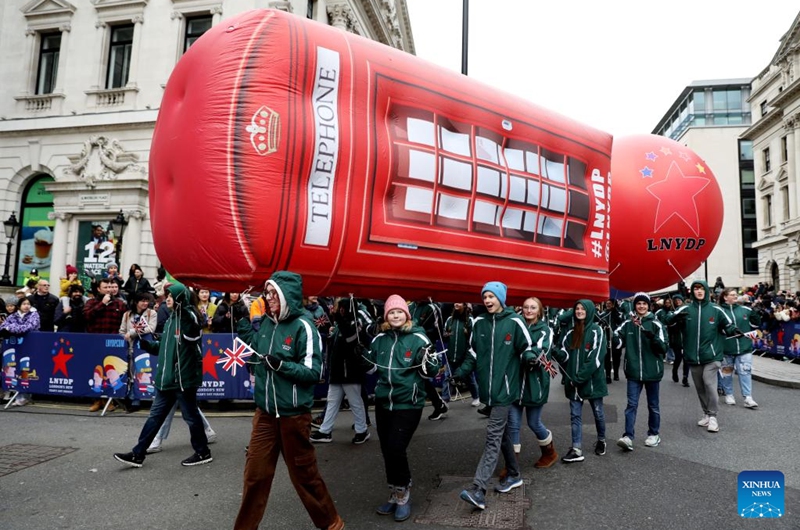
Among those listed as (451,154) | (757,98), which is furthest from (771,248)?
(451,154)

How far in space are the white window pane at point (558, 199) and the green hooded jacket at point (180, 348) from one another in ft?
13.1

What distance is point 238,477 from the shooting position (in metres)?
5.36

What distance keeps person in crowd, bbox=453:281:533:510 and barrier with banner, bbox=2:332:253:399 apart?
188 inches

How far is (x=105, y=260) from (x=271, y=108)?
16.4m

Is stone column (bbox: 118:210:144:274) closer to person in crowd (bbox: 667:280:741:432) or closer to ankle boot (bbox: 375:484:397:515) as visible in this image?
ankle boot (bbox: 375:484:397:515)

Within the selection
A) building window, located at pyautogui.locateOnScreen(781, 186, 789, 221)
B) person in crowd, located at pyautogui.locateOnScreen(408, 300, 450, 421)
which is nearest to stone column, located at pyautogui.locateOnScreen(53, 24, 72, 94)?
person in crowd, located at pyautogui.locateOnScreen(408, 300, 450, 421)

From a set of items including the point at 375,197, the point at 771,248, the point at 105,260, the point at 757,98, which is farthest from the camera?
the point at 757,98

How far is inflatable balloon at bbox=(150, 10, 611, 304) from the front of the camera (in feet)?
12.8

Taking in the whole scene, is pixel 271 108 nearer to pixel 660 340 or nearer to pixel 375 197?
pixel 375 197

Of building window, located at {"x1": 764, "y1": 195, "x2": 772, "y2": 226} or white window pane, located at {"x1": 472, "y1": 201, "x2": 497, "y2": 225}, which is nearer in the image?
white window pane, located at {"x1": 472, "y1": 201, "x2": 497, "y2": 225}

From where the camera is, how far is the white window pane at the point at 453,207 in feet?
15.8

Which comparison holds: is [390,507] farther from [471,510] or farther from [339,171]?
[339,171]

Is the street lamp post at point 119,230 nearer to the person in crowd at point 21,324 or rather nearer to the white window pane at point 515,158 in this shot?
the person in crowd at point 21,324

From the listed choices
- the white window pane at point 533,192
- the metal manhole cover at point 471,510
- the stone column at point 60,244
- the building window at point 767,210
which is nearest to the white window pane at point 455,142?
the white window pane at point 533,192
